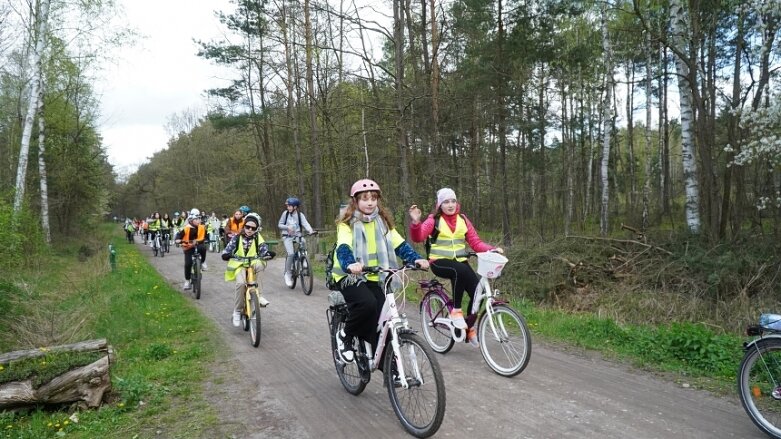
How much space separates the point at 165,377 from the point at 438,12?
15387 millimetres

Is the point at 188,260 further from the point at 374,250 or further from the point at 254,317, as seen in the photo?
the point at 374,250

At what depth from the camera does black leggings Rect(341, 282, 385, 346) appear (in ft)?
13.7

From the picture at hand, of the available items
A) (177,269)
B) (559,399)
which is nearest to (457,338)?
(559,399)

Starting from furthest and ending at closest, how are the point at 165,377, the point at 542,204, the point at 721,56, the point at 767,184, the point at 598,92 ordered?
the point at 598,92 < the point at 542,204 < the point at 721,56 < the point at 767,184 < the point at 165,377

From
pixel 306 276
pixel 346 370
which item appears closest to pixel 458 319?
pixel 346 370

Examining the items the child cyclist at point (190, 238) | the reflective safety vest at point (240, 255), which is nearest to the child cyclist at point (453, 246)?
the reflective safety vest at point (240, 255)

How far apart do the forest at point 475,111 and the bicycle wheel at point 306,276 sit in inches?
123

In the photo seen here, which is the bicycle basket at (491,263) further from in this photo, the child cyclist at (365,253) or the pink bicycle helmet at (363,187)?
the pink bicycle helmet at (363,187)

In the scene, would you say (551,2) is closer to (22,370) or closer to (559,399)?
(559,399)

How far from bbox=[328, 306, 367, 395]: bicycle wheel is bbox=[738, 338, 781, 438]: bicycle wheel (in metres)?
3.09

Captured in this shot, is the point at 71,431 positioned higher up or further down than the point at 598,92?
further down

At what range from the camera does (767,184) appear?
10617 millimetres

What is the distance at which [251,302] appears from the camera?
705cm

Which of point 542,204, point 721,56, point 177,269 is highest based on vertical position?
point 721,56
